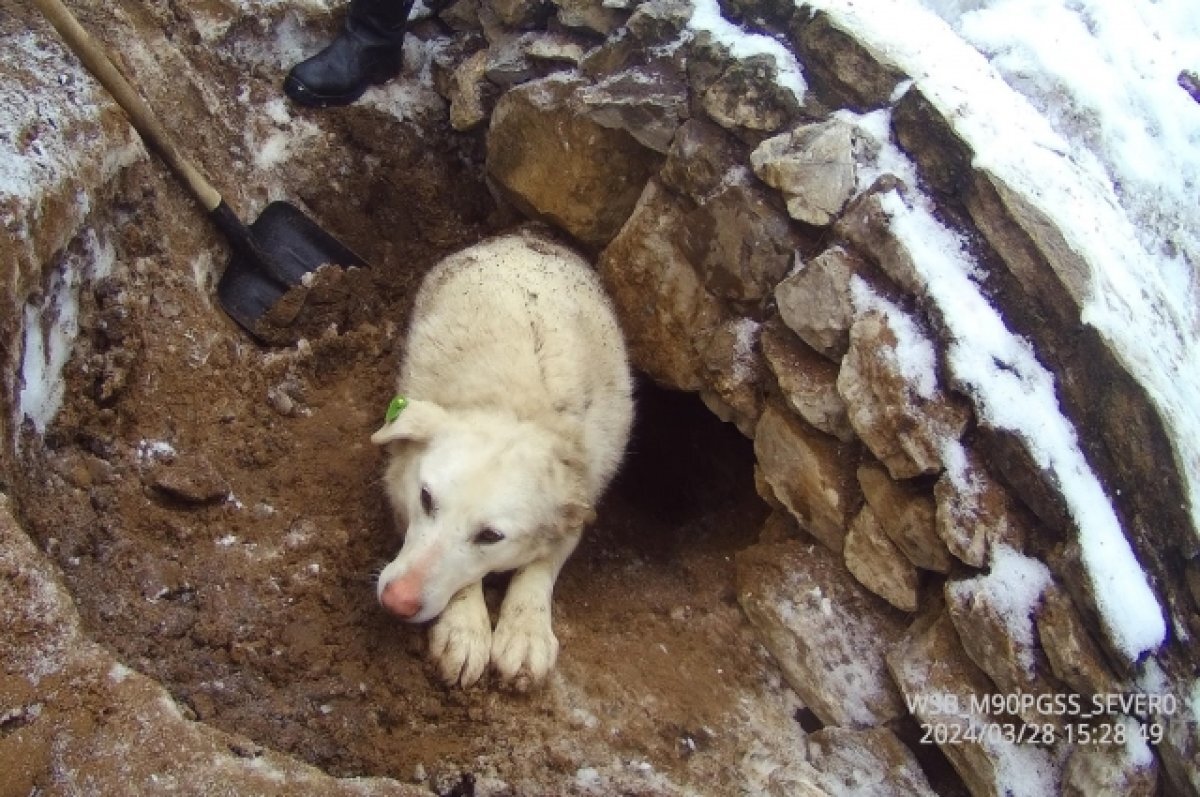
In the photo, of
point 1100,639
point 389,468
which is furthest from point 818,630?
point 389,468

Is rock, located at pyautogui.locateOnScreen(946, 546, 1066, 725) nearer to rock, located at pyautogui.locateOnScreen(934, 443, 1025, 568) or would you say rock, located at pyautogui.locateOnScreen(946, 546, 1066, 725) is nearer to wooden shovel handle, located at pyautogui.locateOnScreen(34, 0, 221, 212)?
rock, located at pyautogui.locateOnScreen(934, 443, 1025, 568)

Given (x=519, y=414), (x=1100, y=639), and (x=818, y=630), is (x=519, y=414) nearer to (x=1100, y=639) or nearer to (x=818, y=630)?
(x=818, y=630)

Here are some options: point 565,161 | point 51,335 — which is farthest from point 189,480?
point 565,161

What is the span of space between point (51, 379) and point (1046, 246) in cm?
382

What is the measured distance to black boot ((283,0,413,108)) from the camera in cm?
533

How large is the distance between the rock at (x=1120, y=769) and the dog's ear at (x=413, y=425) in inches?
102

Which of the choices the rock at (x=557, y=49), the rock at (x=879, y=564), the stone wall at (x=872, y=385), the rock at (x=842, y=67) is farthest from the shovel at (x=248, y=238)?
the rock at (x=879, y=564)

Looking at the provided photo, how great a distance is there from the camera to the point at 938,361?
11.6 ft

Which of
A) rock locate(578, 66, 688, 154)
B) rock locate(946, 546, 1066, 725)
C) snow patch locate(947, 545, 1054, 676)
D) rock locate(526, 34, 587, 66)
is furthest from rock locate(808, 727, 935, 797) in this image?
rock locate(526, 34, 587, 66)

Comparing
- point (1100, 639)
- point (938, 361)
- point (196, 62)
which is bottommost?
point (196, 62)

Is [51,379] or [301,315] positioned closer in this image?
[51,379]

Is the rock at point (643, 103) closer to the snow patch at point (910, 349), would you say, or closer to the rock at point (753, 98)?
the rock at point (753, 98)

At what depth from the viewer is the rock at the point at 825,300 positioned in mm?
3789

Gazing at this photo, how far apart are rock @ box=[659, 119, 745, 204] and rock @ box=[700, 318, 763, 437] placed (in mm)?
645
